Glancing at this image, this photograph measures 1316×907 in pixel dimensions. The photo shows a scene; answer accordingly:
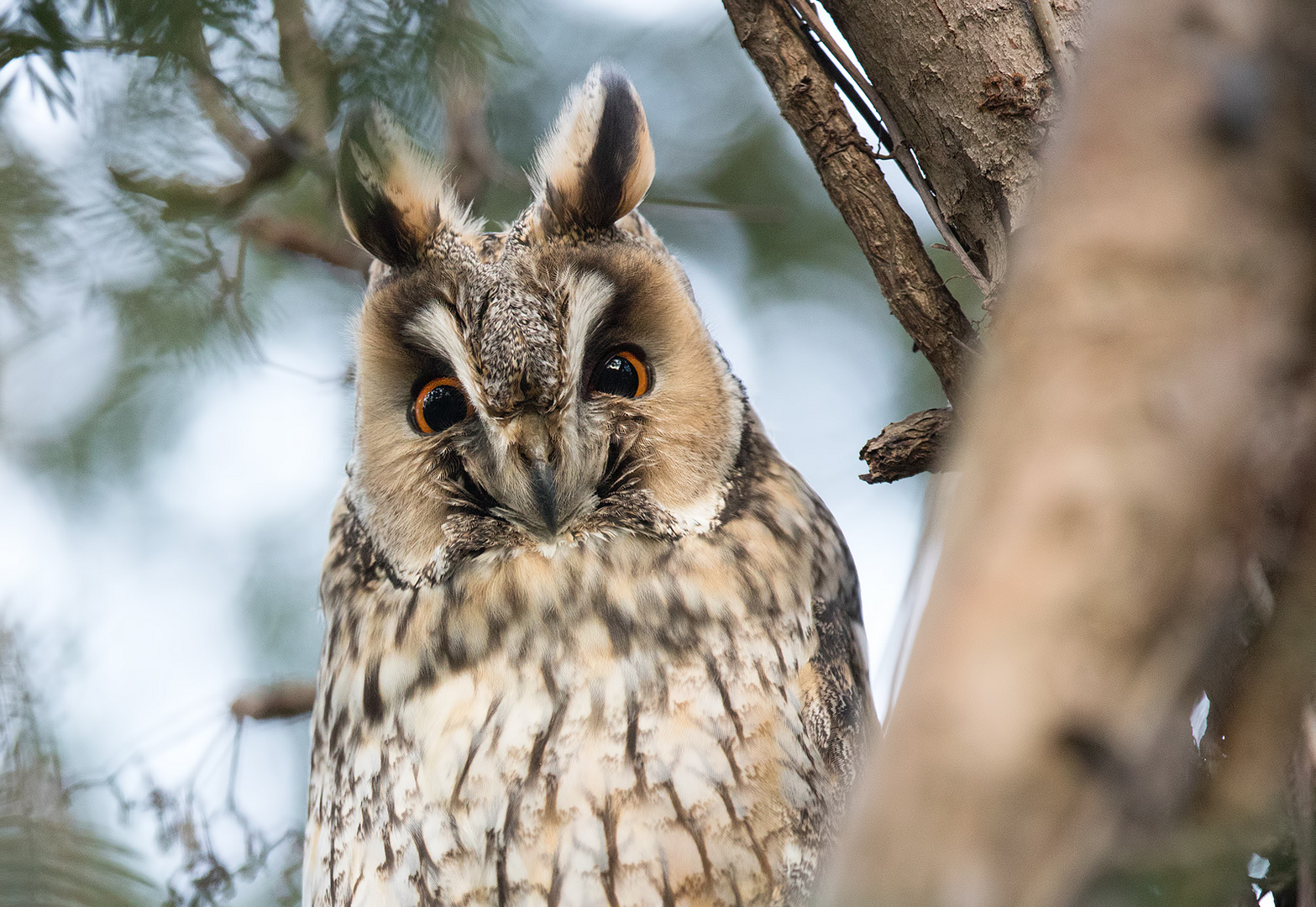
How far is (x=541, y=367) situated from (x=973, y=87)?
77 cm

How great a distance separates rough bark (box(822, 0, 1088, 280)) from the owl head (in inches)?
22.5

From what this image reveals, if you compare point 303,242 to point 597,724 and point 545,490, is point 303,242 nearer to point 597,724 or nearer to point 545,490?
point 545,490

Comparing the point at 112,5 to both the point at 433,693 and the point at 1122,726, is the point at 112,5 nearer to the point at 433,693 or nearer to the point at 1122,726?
the point at 1122,726

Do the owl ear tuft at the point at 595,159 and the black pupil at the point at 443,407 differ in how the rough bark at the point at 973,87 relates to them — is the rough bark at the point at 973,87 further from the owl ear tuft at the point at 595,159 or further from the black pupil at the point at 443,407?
the black pupil at the point at 443,407

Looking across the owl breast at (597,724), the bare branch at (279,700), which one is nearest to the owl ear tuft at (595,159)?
the owl breast at (597,724)

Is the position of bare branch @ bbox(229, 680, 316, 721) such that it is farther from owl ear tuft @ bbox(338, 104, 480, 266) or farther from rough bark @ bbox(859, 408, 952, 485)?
rough bark @ bbox(859, 408, 952, 485)

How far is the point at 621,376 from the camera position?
6.32 feet

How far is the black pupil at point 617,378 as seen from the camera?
1907mm

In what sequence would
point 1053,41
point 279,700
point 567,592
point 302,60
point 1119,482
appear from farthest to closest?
point 279,700, point 567,592, point 1053,41, point 302,60, point 1119,482

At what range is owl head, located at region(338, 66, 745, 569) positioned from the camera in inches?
70.4

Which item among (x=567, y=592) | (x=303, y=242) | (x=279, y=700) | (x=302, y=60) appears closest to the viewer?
(x=302, y=60)

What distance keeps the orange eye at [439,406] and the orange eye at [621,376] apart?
0.23 metres

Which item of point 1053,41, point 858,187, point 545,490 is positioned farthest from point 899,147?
point 545,490

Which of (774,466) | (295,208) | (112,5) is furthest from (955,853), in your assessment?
(295,208)
